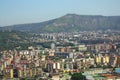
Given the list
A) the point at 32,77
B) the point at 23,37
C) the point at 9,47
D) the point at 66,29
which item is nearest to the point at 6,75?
the point at 32,77

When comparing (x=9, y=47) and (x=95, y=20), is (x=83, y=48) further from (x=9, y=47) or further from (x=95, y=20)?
(x=95, y=20)

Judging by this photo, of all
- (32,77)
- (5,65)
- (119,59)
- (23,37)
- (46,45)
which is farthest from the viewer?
(23,37)

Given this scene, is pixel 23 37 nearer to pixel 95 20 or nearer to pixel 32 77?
pixel 32 77

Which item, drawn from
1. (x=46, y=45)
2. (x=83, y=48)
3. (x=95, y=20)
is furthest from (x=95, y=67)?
(x=95, y=20)

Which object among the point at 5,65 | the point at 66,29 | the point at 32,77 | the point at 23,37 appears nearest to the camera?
the point at 32,77

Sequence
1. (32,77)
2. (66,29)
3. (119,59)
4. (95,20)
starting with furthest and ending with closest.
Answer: (95,20), (66,29), (119,59), (32,77)

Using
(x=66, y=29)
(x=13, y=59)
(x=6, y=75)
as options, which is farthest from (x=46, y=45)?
(x=66, y=29)

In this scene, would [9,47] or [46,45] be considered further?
[46,45]

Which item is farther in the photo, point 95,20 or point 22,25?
point 22,25

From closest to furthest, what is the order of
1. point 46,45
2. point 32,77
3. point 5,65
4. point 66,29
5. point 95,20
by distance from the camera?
point 32,77
point 5,65
point 46,45
point 66,29
point 95,20
